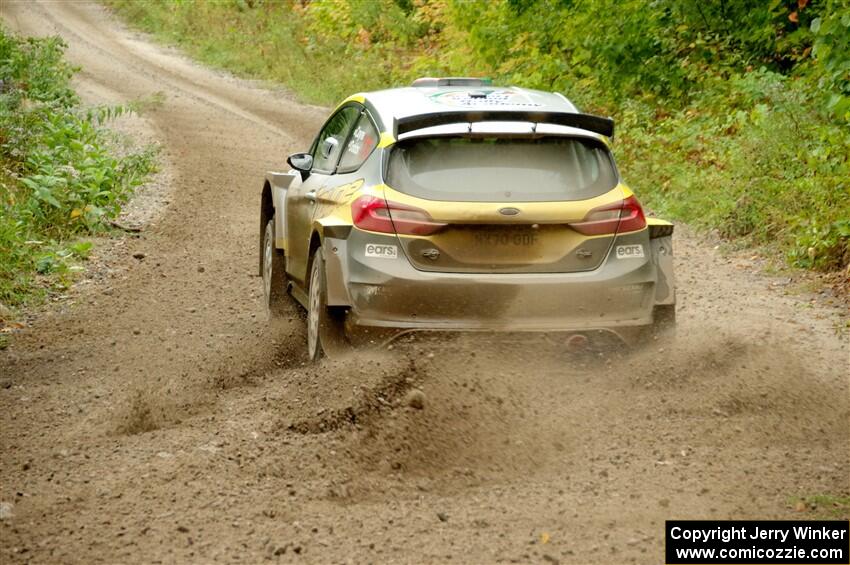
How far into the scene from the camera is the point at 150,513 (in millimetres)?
5035

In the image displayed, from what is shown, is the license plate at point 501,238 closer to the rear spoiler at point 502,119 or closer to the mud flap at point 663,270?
the rear spoiler at point 502,119

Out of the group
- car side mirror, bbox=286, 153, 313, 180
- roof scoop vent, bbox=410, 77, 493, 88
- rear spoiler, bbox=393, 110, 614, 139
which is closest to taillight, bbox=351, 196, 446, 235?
rear spoiler, bbox=393, 110, 614, 139

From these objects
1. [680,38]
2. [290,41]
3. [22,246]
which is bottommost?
[290,41]

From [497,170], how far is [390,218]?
0.64 m

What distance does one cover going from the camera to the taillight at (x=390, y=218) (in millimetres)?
6465

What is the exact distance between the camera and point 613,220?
6.63 meters

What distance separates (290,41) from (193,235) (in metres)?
17.5

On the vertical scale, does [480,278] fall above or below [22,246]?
above

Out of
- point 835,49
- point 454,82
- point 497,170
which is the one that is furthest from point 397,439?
point 835,49

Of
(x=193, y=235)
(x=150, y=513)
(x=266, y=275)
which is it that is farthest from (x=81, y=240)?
(x=150, y=513)

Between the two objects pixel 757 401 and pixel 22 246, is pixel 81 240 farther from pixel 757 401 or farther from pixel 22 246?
pixel 757 401

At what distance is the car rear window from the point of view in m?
6.55

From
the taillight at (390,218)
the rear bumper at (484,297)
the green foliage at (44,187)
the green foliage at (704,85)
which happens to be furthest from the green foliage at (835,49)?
the green foliage at (44,187)
